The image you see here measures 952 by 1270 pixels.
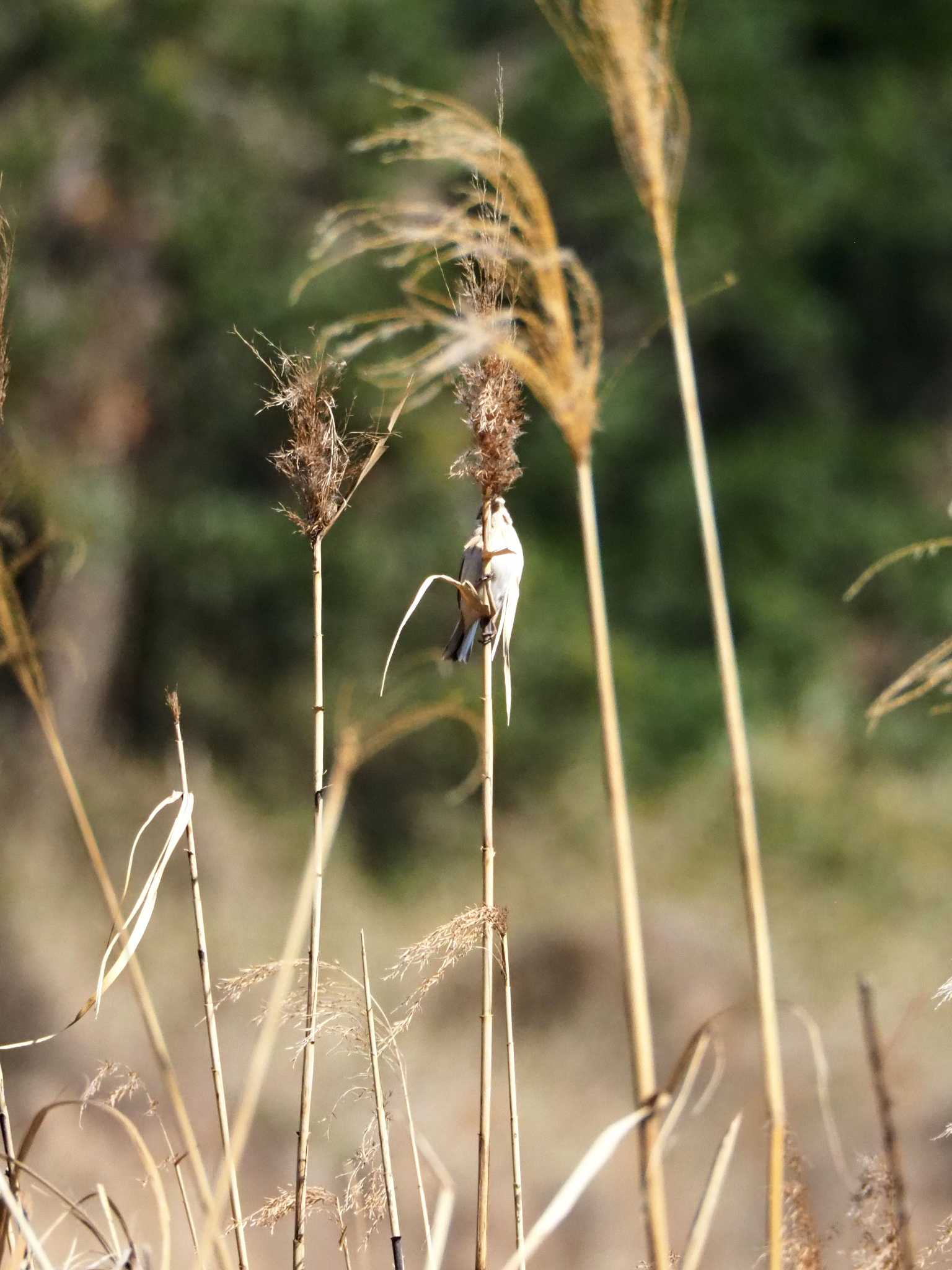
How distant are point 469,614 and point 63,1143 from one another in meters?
2.32

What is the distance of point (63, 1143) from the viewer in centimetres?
292

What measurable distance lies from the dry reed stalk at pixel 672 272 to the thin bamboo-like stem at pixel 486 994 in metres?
0.35

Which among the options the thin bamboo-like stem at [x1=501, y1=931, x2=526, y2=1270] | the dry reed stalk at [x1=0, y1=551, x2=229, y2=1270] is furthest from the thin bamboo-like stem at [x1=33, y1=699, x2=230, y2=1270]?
the thin bamboo-like stem at [x1=501, y1=931, x2=526, y2=1270]

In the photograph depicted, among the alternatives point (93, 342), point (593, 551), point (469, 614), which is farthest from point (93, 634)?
point (593, 551)

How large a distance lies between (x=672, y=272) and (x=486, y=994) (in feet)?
1.87

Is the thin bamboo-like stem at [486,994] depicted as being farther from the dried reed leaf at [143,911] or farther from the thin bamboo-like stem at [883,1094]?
the thin bamboo-like stem at [883,1094]

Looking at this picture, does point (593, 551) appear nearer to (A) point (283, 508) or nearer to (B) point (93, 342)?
(A) point (283, 508)

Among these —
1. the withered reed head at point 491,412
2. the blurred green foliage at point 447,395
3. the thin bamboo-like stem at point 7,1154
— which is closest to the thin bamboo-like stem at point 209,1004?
the thin bamboo-like stem at point 7,1154

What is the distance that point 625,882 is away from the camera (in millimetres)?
557

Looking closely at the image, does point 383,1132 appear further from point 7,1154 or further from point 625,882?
point 625,882

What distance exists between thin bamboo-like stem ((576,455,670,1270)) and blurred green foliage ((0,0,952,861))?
2.38 metres

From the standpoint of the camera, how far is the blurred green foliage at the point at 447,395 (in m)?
3.09

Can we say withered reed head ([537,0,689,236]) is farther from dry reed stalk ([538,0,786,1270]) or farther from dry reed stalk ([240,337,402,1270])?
dry reed stalk ([240,337,402,1270])

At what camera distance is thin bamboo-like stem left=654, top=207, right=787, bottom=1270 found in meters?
0.53
